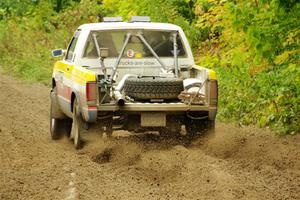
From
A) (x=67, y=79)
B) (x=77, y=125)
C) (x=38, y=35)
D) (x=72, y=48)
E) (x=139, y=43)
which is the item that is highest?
(x=139, y=43)

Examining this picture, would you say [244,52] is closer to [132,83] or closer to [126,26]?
[126,26]

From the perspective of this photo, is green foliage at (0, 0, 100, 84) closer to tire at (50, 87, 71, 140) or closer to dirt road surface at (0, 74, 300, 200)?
tire at (50, 87, 71, 140)

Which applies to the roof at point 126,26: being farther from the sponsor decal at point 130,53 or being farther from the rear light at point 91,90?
the rear light at point 91,90

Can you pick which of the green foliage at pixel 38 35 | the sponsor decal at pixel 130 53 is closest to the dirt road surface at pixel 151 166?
the sponsor decal at pixel 130 53

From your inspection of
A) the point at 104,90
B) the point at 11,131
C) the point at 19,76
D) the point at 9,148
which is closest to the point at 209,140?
the point at 104,90

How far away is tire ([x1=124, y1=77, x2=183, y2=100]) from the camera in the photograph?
11461 millimetres

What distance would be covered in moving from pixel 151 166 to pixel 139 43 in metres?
3.31

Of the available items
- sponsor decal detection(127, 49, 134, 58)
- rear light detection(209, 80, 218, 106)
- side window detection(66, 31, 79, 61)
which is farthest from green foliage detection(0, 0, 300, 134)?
side window detection(66, 31, 79, 61)

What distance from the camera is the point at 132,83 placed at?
1154 cm

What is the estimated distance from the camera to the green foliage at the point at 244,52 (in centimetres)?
1117

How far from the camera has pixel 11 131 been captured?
557 inches

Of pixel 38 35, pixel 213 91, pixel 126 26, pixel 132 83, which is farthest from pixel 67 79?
pixel 38 35

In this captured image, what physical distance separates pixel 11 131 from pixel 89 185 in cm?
572

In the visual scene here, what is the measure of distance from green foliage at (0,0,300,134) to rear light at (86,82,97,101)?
2.09m
